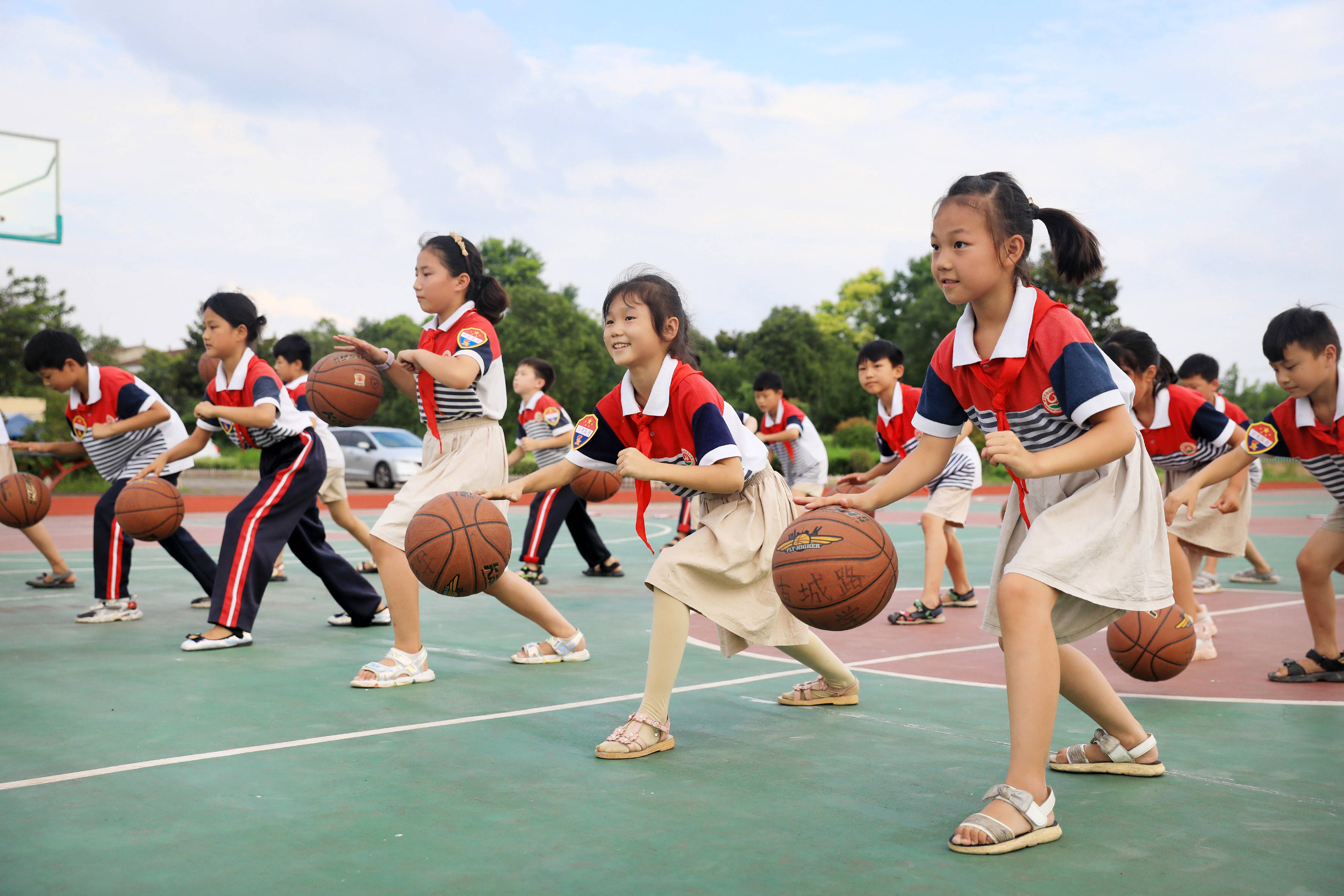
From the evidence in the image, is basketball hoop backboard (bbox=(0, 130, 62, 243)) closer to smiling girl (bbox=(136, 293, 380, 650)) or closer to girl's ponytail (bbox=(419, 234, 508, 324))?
smiling girl (bbox=(136, 293, 380, 650))

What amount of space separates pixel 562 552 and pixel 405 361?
8.24 metres

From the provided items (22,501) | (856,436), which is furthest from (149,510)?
(856,436)

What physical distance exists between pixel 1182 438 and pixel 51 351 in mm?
7264

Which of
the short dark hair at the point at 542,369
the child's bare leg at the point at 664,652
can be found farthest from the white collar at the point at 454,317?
the short dark hair at the point at 542,369

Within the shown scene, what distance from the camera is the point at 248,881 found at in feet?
9.23

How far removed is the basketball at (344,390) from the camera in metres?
5.88

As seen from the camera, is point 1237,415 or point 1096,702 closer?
point 1096,702

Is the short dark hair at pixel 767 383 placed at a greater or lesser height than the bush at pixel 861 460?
greater

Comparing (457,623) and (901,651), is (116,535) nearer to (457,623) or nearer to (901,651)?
(457,623)

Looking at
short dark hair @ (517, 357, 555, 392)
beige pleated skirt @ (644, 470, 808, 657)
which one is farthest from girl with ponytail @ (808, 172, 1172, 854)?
short dark hair @ (517, 357, 555, 392)

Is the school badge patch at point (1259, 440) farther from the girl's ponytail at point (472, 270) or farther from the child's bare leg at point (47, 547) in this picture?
the child's bare leg at point (47, 547)

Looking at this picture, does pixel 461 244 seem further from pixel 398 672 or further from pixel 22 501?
pixel 22 501

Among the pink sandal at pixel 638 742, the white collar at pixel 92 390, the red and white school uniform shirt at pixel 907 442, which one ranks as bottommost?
the pink sandal at pixel 638 742

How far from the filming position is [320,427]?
9391 mm
